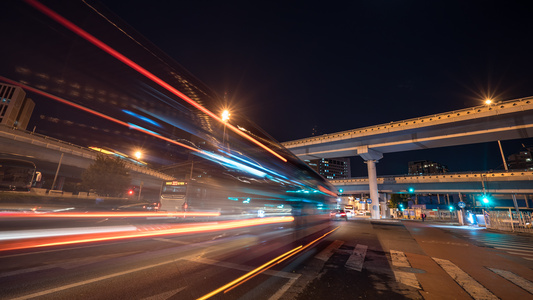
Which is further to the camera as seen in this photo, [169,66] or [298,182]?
[298,182]

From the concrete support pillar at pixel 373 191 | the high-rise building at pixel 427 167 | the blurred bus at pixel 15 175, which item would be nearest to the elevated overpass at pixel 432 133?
the concrete support pillar at pixel 373 191

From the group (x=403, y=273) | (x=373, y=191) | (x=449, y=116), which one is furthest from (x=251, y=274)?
(x=373, y=191)

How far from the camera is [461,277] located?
561cm

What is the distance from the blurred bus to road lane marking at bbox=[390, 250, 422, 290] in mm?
22951

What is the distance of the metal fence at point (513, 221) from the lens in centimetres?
1931

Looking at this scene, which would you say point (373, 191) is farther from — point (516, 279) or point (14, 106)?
point (14, 106)

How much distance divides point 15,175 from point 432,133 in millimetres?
47499

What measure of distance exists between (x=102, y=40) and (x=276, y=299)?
29.0 ft

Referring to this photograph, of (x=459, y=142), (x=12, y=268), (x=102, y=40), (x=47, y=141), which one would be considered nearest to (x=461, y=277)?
(x=12, y=268)

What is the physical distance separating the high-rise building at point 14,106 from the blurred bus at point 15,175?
96.0 meters

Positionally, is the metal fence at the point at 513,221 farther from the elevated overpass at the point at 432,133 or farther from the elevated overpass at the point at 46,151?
the elevated overpass at the point at 46,151

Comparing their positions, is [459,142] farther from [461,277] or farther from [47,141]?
[47,141]

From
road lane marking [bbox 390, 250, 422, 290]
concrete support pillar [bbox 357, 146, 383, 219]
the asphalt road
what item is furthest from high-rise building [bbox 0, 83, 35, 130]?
road lane marking [bbox 390, 250, 422, 290]

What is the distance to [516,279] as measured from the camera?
5.64 meters
